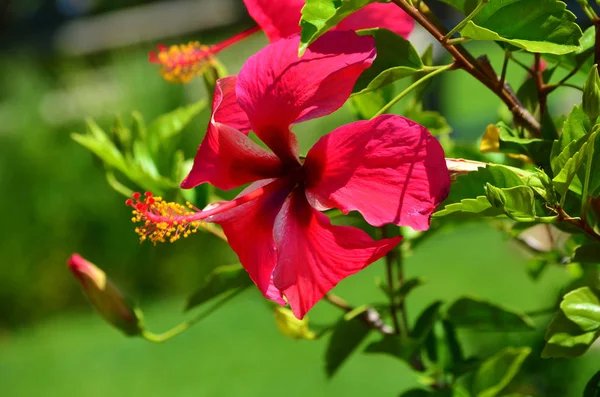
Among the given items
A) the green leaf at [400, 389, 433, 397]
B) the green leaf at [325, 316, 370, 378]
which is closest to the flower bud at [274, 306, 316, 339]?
the green leaf at [325, 316, 370, 378]

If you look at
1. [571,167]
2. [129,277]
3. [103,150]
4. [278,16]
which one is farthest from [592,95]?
[129,277]

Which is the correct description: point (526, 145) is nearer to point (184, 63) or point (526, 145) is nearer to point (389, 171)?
point (389, 171)

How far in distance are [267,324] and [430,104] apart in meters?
1.73

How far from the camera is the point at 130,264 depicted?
5215 millimetres

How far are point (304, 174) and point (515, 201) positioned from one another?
0.58 ft

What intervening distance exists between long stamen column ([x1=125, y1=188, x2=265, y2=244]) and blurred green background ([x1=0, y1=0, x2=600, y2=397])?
3.01 m

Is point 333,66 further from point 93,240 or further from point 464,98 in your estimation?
point 464,98

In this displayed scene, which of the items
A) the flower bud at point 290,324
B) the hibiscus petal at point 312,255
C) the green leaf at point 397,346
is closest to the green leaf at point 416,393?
the green leaf at point 397,346

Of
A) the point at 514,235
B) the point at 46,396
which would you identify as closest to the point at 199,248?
the point at 46,396

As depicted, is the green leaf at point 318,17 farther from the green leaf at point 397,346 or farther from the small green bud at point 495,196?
the green leaf at point 397,346

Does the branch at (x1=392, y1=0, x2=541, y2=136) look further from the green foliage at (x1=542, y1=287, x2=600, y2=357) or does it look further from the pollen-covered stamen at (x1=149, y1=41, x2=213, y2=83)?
the pollen-covered stamen at (x1=149, y1=41, x2=213, y2=83)

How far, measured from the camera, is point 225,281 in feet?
2.79

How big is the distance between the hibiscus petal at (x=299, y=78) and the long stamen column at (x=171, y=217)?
0.07 meters

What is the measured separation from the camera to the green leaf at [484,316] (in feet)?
2.79
